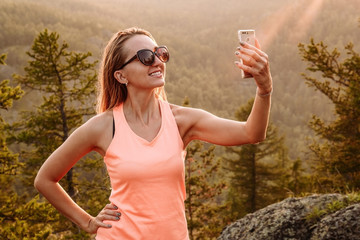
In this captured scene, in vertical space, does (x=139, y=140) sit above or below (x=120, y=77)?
below

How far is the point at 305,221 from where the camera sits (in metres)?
4.05

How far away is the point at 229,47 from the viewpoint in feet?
601

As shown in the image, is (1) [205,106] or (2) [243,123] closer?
(2) [243,123]

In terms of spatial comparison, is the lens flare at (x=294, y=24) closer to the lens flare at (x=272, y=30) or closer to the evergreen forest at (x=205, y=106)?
the lens flare at (x=272, y=30)

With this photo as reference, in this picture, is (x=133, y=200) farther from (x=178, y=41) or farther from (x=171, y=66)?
(x=178, y=41)

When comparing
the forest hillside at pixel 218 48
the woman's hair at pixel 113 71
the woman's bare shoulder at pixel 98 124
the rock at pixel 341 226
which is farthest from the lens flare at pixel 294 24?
the woman's bare shoulder at pixel 98 124

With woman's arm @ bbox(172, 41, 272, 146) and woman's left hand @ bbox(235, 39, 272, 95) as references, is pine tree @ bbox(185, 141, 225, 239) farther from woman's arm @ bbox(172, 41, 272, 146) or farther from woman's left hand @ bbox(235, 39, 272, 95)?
woman's left hand @ bbox(235, 39, 272, 95)

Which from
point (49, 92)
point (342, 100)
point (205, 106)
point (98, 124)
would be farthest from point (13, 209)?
point (205, 106)

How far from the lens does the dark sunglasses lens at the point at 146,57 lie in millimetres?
2339

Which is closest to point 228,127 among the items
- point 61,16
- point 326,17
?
point 61,16

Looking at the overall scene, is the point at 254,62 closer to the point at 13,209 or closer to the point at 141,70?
the point at 141,70

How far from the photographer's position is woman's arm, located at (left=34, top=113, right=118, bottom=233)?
7.63ft

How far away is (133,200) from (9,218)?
312 inches

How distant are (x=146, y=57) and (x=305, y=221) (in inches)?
112
